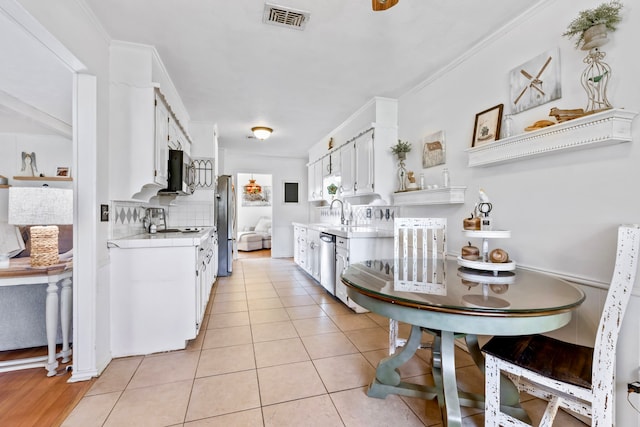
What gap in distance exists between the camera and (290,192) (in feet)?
23.5

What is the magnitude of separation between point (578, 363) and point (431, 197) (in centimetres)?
171

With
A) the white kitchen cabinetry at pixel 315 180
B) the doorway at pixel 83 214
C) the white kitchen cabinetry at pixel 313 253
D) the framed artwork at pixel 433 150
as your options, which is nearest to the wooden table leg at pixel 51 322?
the doorway at pixel 83 214

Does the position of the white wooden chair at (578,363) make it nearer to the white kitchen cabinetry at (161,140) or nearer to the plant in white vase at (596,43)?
the plant in white vase at (596,43)

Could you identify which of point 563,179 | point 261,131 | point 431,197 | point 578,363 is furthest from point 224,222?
point 578,363

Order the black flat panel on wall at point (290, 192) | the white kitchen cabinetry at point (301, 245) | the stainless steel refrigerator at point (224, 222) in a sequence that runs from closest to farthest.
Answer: the stainless steel refrigerator at point (224, 222)
the white kitchen cabinetry at point (301, 245)
the black flat panel on wall at point (290, 192)

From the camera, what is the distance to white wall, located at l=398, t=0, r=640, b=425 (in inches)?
57.8

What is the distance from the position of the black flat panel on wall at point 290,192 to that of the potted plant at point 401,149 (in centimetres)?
405

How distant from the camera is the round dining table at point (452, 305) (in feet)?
3.78

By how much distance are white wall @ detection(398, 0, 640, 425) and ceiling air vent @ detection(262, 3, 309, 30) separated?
147 cm

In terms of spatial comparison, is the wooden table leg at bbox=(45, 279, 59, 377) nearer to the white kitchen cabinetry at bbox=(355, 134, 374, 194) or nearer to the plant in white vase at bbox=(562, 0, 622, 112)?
the white kitchen cabinetry at bbox=(355, 134, 374, 194)

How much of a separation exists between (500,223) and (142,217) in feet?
11.5

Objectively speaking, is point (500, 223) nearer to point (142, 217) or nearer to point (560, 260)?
point (560, 260)

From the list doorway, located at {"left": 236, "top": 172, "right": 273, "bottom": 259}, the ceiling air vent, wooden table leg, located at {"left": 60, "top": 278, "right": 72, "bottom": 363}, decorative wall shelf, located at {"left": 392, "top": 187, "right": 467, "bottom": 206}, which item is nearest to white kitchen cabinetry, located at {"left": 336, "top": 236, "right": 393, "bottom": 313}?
decorative wall shelf, located at {"left": 392, "top": 187, "right": 467, "bottom": 206}

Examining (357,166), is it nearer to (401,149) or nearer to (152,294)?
(401,149)
